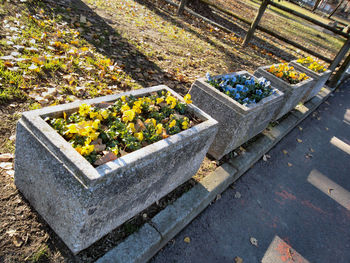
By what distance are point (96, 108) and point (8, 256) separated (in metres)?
1.15

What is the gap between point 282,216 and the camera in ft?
10.3

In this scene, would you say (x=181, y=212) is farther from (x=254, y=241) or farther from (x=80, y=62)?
(x=80, y=62)

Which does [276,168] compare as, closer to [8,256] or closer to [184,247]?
[184,247]

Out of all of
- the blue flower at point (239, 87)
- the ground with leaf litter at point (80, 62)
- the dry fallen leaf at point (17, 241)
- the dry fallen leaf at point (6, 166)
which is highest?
the blue flower at point (239, 87)

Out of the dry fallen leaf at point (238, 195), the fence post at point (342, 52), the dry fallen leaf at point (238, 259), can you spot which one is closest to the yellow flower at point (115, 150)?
the dry fallen leaf at point (238, 259)

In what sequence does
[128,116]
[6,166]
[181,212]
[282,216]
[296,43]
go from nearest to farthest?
[128,116]
[6,166]
[181,212]
[282,216]
[296,43]

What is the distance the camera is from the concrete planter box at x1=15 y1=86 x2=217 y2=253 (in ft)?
4.98

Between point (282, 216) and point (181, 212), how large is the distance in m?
1.46

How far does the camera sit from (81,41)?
14.5 feet

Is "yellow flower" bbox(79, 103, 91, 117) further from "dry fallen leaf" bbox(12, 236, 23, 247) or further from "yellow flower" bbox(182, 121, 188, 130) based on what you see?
"dry fallen leaf" bbox(12, 236, 23, 247)

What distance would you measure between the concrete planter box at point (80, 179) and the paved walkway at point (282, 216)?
2.28 ft

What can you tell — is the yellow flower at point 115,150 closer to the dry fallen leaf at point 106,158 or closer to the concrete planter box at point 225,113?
the dry fallen leaf at point 106,158

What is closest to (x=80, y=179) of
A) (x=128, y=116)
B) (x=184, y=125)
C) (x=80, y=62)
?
(x=128, y=116)

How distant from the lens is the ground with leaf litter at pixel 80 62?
188cm
